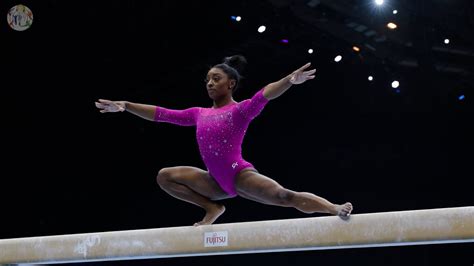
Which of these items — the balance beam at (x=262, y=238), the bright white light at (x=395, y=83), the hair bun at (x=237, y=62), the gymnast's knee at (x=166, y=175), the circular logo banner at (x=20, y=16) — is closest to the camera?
the balance beam at (x=262, y=238)

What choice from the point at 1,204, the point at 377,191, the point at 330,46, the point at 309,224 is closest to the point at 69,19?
the point at 1,204

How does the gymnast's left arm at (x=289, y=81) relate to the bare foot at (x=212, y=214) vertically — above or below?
above

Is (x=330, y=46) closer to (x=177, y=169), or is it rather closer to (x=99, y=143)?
(x=99, y=143)

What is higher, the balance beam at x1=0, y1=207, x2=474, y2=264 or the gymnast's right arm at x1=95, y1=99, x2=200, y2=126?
the gymnast's right arm at x1=95, y1=99, x2=200, y2=126

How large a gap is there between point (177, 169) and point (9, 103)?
515 cm

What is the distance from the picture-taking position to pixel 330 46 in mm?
8328

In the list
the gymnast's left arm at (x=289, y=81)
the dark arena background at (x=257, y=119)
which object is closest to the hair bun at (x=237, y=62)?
the gymnast's left arm at (x=289, y=81)

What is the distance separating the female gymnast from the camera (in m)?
4.05

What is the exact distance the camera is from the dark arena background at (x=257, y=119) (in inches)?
317

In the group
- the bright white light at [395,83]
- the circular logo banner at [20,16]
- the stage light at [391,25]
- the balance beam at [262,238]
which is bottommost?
the balance beam at [262,238]

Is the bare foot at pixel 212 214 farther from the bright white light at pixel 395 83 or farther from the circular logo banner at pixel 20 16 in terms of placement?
the circular logo banner at pixel 20 16

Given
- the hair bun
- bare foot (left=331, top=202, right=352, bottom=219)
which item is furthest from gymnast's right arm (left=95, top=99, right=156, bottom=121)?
bare foot (left=331, top=202, right=352, bottom=219)

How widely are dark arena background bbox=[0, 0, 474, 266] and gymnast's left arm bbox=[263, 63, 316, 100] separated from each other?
13.0 feet

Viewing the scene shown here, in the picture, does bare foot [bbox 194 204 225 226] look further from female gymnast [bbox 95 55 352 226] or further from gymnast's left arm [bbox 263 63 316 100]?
gymnast's left arm [bbox 263 63 316 100]
